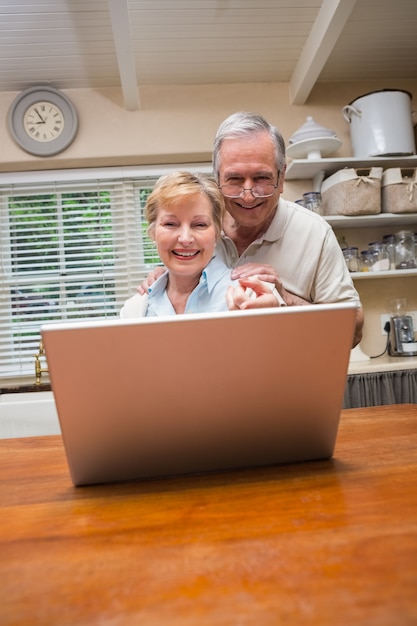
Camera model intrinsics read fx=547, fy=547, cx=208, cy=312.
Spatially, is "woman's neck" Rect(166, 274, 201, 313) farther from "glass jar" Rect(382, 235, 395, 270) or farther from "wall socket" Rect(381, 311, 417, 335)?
"wall socket" Rect(381, 311, 417, 335)

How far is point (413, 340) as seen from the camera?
3230mm

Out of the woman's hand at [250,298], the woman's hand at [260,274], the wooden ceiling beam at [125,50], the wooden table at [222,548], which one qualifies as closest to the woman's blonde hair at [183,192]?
the woman's hand at [260,274]

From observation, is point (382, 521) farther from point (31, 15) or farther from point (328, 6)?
point (31, 15)

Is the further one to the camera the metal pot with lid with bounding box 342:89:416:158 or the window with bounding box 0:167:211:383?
the window with bounding box 0:167:211:383

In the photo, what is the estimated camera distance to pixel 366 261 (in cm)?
320

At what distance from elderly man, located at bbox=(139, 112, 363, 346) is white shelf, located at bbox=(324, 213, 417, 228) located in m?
1.21

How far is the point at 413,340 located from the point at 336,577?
302 cm

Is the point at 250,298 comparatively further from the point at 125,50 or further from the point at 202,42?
the point at 202,42

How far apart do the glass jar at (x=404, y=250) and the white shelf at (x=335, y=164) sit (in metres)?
0.40

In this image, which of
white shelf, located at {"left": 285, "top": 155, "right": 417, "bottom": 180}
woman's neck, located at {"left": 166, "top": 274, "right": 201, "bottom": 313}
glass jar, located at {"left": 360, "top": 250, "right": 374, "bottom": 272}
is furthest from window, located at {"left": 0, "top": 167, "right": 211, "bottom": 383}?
woman's neck, located at {"left": 166, "top": 274, "right": 201, "bottom": 313}

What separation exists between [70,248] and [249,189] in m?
2.07

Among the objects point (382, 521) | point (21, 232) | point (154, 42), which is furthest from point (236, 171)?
point (21, 232)

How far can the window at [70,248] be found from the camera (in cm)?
343

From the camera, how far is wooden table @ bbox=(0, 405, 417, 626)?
390 mm
